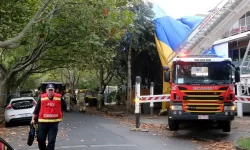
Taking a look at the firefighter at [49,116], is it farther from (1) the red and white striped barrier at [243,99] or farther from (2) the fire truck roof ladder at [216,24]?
(2) the fire truck roof ladder at [216,24]

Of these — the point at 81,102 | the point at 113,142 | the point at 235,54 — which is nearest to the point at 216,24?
the point at 113,142

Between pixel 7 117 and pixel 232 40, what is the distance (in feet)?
68.4

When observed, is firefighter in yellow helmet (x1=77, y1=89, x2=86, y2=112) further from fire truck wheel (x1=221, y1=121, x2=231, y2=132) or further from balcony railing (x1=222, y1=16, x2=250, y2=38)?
fire truck wheel (x1=221, y1=121, x2=231, y2=132)

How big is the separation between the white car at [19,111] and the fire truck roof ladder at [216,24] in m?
8.75

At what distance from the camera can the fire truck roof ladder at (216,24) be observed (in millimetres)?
15023

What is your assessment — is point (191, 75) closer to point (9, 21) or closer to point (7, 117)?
point (9, 21)

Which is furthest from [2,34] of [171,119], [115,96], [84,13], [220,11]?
[115,96]

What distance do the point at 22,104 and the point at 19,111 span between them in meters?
0.65

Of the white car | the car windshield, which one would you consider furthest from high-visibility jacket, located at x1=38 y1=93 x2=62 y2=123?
the car windshield

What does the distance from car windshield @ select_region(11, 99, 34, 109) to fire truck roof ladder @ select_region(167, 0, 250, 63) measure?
28.6 feet

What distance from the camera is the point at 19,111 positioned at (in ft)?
60.7

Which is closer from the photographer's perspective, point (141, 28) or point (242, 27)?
Result: point (141, 28)

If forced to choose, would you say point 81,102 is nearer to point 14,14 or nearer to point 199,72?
point 14,14

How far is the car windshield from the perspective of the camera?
18.9m
